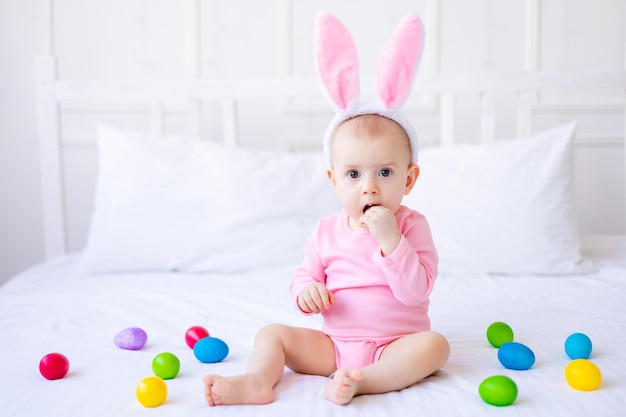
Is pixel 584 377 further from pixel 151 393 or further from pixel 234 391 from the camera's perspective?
pixel 151 393

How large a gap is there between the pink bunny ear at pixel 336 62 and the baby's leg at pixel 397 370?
374 mm

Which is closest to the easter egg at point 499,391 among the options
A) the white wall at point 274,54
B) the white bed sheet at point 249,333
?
the white bed sheet at point 249,333

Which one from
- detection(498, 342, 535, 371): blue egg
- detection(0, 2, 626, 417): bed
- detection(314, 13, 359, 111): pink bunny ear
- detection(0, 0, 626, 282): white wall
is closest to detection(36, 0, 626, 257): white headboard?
detection(0, 2, 626, 417): bed

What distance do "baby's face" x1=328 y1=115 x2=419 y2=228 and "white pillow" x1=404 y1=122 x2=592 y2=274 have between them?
0.71 m

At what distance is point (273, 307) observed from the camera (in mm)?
1360

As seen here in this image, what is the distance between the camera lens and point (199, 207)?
5.65ft

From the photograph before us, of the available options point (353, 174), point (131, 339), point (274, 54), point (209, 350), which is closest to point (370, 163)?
point (353, 174)

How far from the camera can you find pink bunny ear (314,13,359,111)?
1008mm

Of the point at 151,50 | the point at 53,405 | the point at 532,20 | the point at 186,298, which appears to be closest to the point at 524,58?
the point at 532,20

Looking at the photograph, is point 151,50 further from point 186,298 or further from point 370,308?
point 370,308

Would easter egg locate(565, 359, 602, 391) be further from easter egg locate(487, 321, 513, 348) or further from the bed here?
easter egg locate(487, 321, 513, 348)

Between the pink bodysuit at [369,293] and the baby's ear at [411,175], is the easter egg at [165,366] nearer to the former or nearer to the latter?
the pink bodysuit at [369,293]

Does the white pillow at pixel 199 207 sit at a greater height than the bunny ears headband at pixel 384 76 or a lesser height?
lesser

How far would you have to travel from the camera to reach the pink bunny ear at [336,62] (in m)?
1.01
